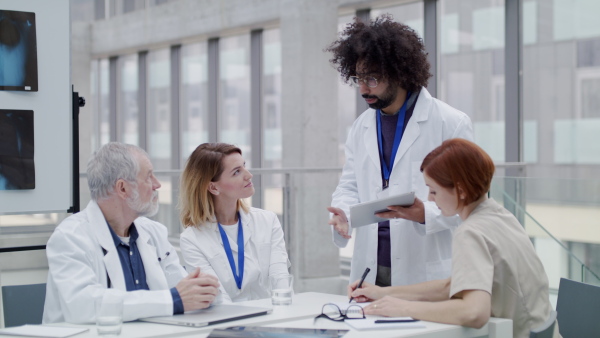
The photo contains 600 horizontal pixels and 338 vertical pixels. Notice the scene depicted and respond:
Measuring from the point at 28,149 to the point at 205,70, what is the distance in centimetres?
752

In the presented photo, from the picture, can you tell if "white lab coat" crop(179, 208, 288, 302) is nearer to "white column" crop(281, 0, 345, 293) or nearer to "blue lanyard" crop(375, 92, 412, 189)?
"blue lanyard" crop(375, 92, 412, 189)

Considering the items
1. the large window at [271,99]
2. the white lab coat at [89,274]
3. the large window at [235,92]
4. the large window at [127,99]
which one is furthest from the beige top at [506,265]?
the large window at [127,99]

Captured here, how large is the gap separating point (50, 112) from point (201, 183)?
84 cm

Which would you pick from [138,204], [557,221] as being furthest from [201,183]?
[557,221]

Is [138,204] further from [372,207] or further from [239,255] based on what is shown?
[372,207]

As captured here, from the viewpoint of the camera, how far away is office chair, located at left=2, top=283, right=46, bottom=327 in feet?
8.69

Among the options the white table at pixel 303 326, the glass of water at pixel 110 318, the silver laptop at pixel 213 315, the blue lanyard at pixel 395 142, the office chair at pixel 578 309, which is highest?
the blue lanyard at pixel 395 142

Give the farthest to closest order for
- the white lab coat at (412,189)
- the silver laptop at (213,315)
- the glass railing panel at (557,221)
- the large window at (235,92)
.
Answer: the large window at (235,92) < the glass railing panel at (557,221) < the white lab coat at (412,189) < the silver laptop at (213,315)

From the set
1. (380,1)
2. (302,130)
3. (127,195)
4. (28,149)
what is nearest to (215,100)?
(302,130)

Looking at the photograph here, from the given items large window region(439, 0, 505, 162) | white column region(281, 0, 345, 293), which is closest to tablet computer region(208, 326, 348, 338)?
large window region(439, 0, 505, 162)

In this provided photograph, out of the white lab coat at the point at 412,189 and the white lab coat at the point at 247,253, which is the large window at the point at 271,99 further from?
the white lab coat at the point at 412,189

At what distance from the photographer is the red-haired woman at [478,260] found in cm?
213

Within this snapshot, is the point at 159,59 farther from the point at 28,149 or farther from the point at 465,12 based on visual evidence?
the point at 28,149

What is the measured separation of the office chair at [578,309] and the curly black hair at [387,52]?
101cm
